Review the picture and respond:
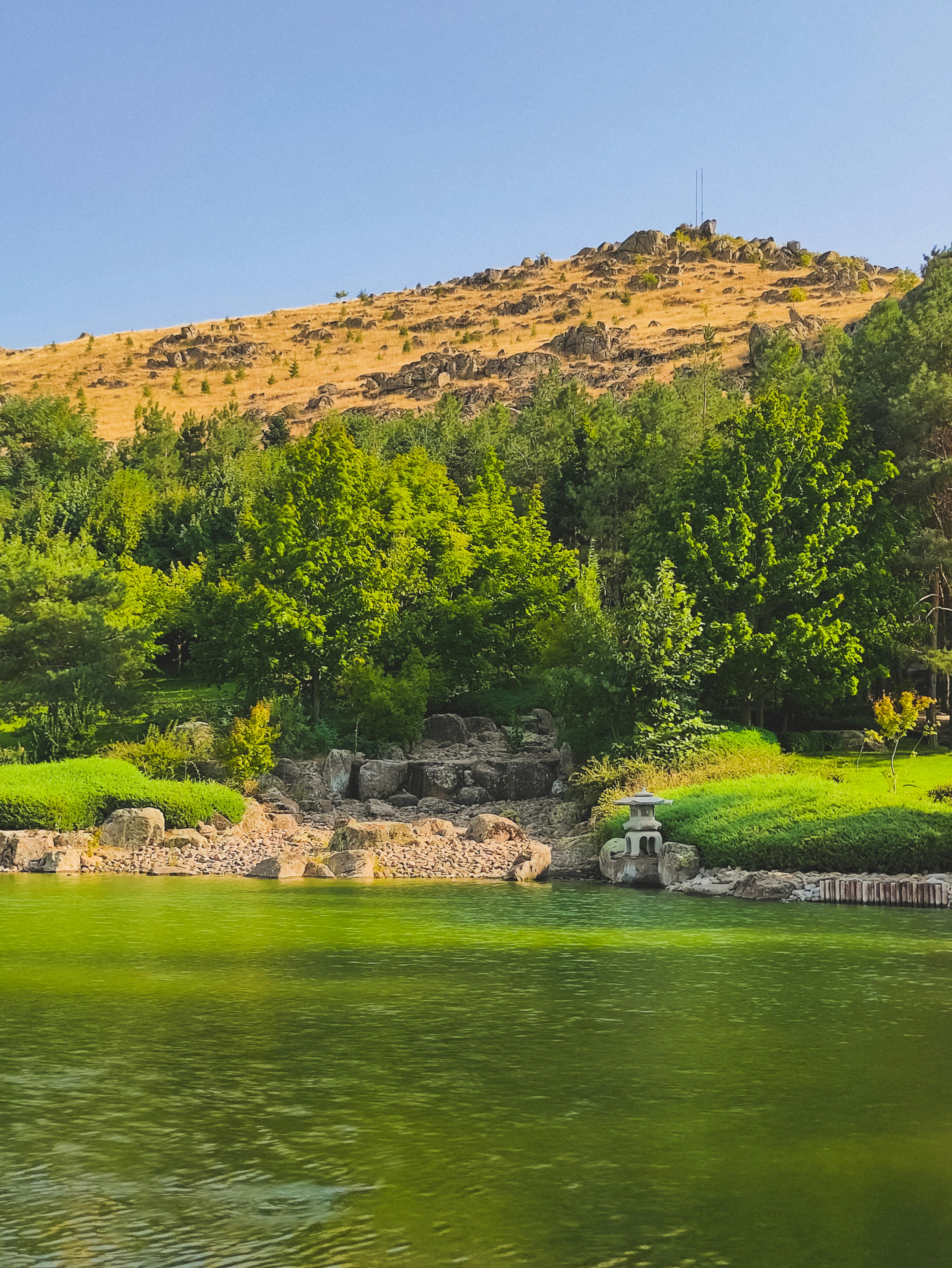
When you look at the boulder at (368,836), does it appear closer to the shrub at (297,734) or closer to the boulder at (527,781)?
the boulder at (527,781)

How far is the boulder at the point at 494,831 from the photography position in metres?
27.5

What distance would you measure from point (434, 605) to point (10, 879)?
66.8ft

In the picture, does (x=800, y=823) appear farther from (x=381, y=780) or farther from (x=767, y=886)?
(x=381, y=780)

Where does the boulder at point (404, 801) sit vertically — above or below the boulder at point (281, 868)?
above

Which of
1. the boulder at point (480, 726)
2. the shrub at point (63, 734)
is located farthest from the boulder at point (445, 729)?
the shrub at point (63, 734)

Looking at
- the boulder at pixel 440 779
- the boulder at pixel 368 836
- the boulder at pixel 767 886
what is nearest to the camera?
the boulder at pixel 767 886

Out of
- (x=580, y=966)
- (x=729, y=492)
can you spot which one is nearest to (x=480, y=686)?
(x=729, y=492)

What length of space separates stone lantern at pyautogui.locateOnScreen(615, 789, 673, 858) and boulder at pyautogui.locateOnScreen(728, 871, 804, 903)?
2180mm

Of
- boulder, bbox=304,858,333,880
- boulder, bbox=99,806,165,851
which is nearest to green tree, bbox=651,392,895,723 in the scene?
boulder, bbox=304,858,333,880

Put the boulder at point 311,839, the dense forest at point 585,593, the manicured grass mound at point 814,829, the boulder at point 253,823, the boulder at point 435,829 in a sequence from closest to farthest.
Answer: the manicured grass mound at point 814,829, the boulder at point 311,839, the boulder at point 435,829, the boulder at point 253,823, the dense forest at point 585,593

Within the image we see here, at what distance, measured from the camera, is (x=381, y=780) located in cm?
3350

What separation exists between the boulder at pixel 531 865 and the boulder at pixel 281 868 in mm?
4224

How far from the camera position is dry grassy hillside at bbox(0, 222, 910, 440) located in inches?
4348

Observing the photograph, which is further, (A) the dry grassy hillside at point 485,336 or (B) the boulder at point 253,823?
(A) the dry grassy hillside at point 485,336
